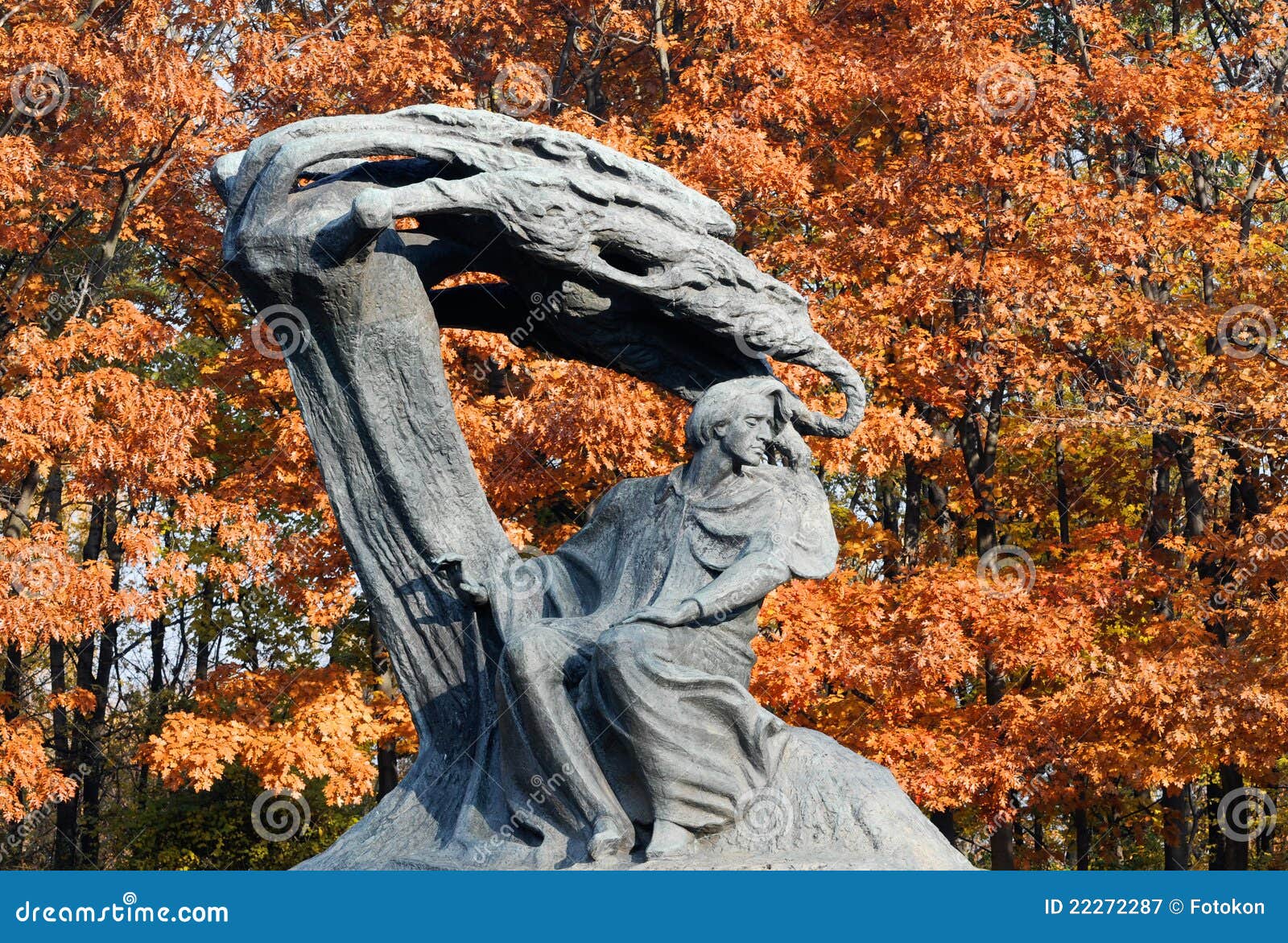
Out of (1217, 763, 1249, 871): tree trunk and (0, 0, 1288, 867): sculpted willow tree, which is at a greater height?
(0, 0, 1288, 867): sculpted willow tree

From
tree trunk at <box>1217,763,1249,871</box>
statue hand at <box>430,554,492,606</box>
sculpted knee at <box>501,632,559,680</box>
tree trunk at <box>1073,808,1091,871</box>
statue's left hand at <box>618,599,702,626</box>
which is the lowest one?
tree trunk at <box>1073,808,1091,871</box>

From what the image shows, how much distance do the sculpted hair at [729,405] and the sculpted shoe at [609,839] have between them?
1.55 metres

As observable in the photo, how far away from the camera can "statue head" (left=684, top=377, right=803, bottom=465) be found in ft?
20.9

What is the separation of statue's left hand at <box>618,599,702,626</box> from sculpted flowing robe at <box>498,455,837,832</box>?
0.03 meters

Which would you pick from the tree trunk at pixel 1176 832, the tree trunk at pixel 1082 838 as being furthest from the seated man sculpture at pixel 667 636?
the tree trunk at pixel 1082 838

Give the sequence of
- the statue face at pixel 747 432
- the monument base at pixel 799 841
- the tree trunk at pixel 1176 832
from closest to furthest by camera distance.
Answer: the monument base at pixel 799 841, the statue face at pixel 747 432, the tree trunk at pixel 1176 832

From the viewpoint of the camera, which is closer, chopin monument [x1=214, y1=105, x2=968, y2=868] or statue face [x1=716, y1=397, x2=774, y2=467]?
chopin monument [x1=214, y1=105, x2=968, y2=868]

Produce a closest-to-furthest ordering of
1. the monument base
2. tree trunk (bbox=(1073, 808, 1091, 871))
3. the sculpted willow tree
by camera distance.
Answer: the monument base → the sculpted willow tree → tree trunk (bbox=(1073, 808, 1091, 871))

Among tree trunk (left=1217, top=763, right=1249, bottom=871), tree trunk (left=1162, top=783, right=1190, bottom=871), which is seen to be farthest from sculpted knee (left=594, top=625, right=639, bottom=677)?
tree trunk (left=1162, top=783, right=1190, bottom=871)

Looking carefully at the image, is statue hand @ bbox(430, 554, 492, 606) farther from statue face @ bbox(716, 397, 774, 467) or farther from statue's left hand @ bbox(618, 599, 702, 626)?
statue face @ bbox(716, 397, 774, 467)

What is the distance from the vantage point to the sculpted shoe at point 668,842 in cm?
569

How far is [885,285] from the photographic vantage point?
14617mm

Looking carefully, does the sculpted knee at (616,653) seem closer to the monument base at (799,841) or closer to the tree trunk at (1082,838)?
the monument base at (799,841)

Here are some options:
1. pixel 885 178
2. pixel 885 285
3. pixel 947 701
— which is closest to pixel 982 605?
pixel 947 701
